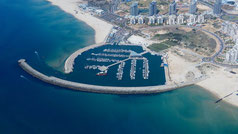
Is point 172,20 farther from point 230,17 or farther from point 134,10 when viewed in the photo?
point 230,17

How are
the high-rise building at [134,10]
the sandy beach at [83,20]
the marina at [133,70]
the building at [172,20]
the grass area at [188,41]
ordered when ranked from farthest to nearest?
1. the high-rise building at [134,10]
2. the building at [172,20]
3. the grass area at [188,41]
4. the sandy beach at [83,20]
5. the marina at [133,70]

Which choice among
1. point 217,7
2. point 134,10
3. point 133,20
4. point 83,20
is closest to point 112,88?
point 133,20

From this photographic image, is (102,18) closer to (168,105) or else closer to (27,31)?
(27,31)

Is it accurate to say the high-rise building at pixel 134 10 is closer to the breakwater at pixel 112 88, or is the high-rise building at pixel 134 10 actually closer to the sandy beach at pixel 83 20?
the sandy beach at pixel 83 20

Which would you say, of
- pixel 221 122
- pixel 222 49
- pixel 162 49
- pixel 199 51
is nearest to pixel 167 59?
pixel 162 49

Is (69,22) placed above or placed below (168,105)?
above

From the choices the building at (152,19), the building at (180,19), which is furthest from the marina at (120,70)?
the building at (180,19)
